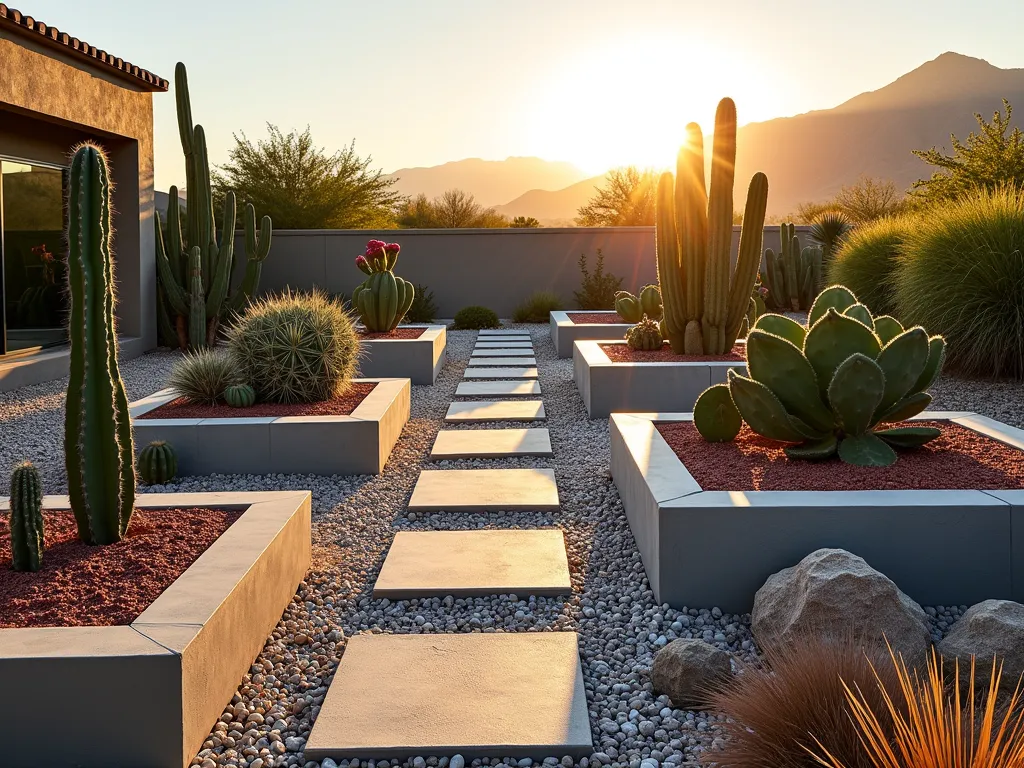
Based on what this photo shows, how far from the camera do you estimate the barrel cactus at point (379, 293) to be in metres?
11.5

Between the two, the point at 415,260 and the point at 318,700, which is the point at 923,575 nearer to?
the point at 318,700

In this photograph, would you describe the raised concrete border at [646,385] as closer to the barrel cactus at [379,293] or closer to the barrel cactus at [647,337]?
the barrel cactus at [647,337]

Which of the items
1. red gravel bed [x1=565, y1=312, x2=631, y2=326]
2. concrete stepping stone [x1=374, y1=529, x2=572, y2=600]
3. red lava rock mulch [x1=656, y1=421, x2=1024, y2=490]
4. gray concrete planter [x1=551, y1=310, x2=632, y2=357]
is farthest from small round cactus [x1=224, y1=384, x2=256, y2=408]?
red gravel bed [x1=565, y1=312, x2=631, y2=326]

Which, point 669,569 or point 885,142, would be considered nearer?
point 669,569

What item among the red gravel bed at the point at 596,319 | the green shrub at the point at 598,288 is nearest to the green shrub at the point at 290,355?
the red gravel bed at the point at 596,319

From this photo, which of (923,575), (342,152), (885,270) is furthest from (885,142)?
(923,575)

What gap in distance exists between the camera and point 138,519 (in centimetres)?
400

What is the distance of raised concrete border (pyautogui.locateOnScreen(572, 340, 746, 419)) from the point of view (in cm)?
816

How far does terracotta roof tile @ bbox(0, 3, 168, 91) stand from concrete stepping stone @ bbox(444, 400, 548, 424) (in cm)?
602

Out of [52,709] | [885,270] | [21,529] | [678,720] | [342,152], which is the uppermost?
[342,152]

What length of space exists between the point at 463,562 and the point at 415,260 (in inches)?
602

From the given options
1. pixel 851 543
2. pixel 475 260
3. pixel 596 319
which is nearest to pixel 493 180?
pixel 475 260

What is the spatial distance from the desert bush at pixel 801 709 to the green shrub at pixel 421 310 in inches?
581

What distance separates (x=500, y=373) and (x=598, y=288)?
26.3 feet
